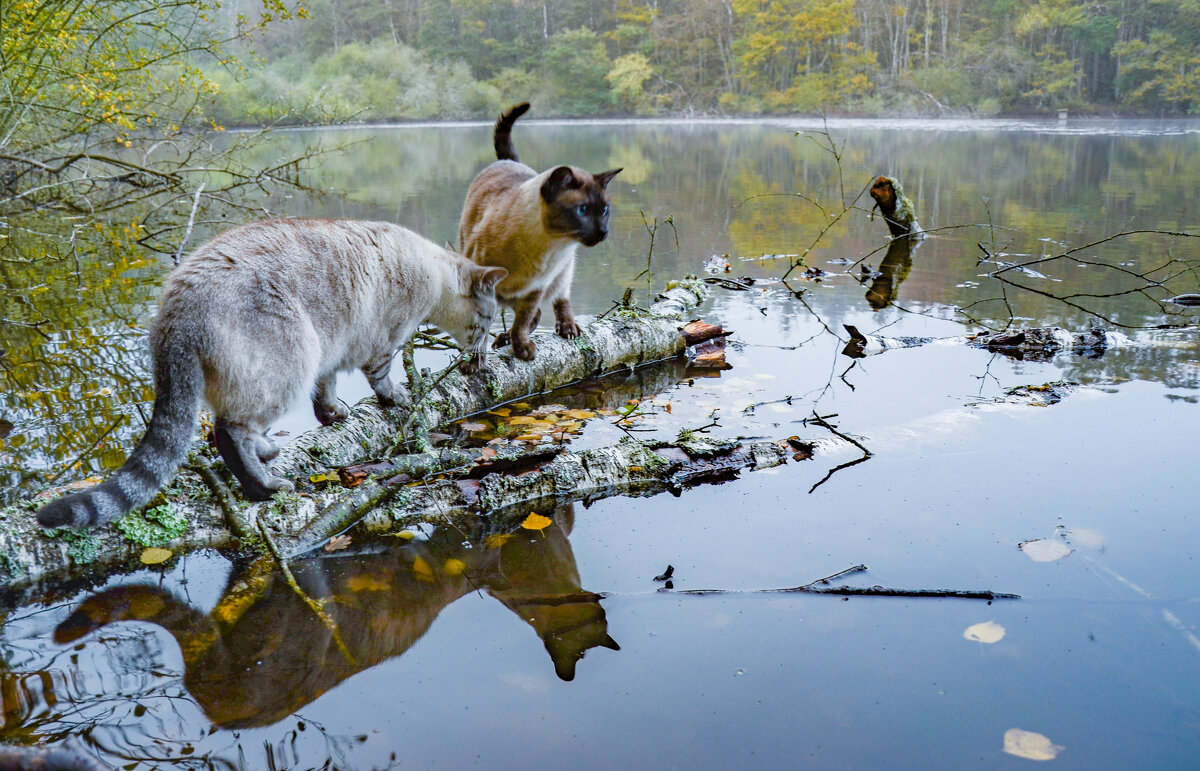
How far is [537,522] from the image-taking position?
2793 millimetres

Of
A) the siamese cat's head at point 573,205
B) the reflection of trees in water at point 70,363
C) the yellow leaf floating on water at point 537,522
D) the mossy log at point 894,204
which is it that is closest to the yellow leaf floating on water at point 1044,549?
the yellow leaf floating on water at point 537,522

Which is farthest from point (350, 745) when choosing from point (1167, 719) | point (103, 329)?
point (103, 329)

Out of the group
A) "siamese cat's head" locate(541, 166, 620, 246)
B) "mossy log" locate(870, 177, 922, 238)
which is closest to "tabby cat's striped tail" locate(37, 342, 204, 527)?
"siamese cat's head" locate(541, 166, 620, 246)

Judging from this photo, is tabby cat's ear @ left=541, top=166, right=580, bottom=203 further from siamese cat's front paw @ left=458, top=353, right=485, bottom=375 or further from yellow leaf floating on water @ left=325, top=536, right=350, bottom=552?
yellow leaf floating on water @ left=325, top=536, right=350, bottom=552

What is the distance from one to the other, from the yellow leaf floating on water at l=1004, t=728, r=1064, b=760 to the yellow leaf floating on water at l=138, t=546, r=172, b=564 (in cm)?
242

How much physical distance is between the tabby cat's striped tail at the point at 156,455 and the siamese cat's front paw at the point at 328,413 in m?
1.07

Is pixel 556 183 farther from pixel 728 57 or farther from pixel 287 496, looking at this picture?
pixel 728 57

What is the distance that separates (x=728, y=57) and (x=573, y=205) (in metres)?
39.8

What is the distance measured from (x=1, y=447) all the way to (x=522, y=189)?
2688mm

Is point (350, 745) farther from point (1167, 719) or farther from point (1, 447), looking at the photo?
point (1, 447)

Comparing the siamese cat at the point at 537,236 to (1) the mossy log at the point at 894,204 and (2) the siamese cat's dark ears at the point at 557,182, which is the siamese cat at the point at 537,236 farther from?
(1) the mossy log at the point at 894,204

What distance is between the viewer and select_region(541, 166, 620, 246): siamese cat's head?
4.01m

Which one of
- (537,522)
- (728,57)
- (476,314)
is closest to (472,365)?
(476,314)

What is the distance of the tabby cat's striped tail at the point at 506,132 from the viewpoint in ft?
16.2
